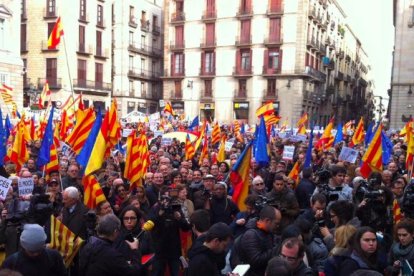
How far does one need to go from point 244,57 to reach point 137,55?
10.8 m

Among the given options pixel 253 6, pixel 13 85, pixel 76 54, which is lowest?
pixel 13 85

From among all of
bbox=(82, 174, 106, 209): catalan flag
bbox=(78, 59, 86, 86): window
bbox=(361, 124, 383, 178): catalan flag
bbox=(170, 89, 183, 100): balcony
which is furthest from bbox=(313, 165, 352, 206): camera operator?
bbox=(170, 89, 183, 100): balcony

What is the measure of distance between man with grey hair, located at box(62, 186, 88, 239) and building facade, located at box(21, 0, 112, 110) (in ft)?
107

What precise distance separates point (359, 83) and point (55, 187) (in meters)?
70.3

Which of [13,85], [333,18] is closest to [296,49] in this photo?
[333,18]

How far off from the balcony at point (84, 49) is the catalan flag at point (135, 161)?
3212 centimetres

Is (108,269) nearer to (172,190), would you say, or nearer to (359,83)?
(172,190)

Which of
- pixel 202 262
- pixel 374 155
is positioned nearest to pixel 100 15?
pixel 374 155

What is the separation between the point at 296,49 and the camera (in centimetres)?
4022

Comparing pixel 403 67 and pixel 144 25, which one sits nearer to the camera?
pixel 403 67

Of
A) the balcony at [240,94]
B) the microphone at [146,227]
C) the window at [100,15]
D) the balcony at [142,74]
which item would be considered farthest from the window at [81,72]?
the microphone at [146,227]

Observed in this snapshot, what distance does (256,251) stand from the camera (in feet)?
13.3

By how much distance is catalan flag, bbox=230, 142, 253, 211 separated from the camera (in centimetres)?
695

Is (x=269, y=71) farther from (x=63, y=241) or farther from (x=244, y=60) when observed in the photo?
(x=63, y=241)
